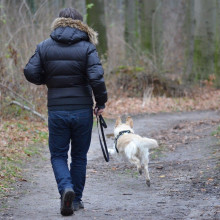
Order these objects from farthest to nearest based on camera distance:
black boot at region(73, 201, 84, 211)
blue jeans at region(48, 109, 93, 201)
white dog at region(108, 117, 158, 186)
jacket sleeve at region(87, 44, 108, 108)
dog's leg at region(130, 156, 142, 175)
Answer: dog's leg at region(130, 156, 142, 175), white dog at region(108, 117, 158, 186), black boot at region(73, 201, 84, 211), blue jeans at region(48, 109, 93, 201), jacket sleeve at region(87, 44, 108, 108)

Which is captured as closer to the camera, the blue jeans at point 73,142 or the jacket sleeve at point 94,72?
the jacket sleeve at point 94,72

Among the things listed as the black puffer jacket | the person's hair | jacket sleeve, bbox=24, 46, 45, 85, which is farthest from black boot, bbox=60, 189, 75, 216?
the person's hair

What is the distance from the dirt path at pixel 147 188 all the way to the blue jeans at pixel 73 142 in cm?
39

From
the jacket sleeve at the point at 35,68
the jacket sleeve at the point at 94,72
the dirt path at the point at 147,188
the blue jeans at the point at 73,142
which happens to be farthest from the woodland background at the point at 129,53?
the jacket sleeve at the point at 94,72

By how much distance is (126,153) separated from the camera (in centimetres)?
666

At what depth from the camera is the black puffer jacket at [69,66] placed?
480 centimetres

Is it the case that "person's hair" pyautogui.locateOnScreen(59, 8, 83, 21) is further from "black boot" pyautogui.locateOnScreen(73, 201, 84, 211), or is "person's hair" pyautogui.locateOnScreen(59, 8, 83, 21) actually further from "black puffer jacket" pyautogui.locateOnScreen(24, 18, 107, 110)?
"black boot" pyautogui.locateOnScreen(73, 201, 84, 211)

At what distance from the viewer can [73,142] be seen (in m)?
5.05

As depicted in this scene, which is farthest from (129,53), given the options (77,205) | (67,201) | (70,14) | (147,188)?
(67,201)

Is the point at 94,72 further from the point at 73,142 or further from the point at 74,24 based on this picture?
the point at 73,142

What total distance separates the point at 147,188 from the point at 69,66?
2.31 metres

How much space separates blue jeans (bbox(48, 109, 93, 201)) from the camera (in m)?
4.86

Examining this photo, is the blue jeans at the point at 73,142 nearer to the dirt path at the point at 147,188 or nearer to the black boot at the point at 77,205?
the black boot at the point at 77,205

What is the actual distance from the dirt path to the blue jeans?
0.39 meters
